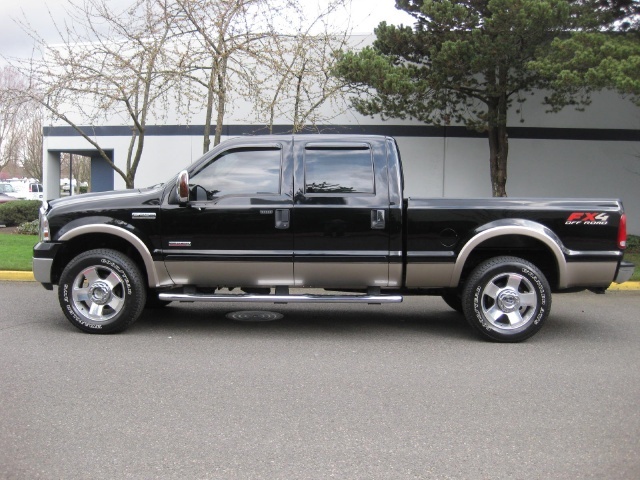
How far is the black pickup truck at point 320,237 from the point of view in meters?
6.43

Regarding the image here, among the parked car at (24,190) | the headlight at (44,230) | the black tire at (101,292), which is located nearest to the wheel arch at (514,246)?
the black tire at (101,292)

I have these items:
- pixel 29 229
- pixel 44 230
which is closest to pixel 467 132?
pixel 44 230

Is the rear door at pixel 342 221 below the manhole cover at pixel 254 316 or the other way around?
the other way around

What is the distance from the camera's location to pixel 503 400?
476 cm

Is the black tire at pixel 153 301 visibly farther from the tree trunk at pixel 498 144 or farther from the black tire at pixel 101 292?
the tree trunk at pixel 498 144

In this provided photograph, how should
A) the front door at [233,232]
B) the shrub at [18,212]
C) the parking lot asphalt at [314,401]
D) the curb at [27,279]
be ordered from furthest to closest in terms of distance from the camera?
the shrub at [18,212] < the curb at [27,279] < the front door at [233,232] < the parking lot asphalt at [314,401]

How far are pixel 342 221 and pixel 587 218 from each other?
8.12ft

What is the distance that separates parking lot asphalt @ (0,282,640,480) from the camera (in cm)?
364

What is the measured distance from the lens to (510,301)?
646cm

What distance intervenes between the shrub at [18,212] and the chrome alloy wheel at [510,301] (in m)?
16.9

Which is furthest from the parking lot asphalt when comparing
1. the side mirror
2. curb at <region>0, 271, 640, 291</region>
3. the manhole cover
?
curb at <region>0, 271, 640, 291</region>

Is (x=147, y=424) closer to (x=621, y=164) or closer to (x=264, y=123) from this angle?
(x=264, y=123)

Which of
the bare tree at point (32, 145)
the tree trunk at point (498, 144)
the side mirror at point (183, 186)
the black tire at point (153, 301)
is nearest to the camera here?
the side mirror at point (183, 186)

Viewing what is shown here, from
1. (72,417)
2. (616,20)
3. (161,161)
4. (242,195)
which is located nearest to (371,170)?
(242,195)
